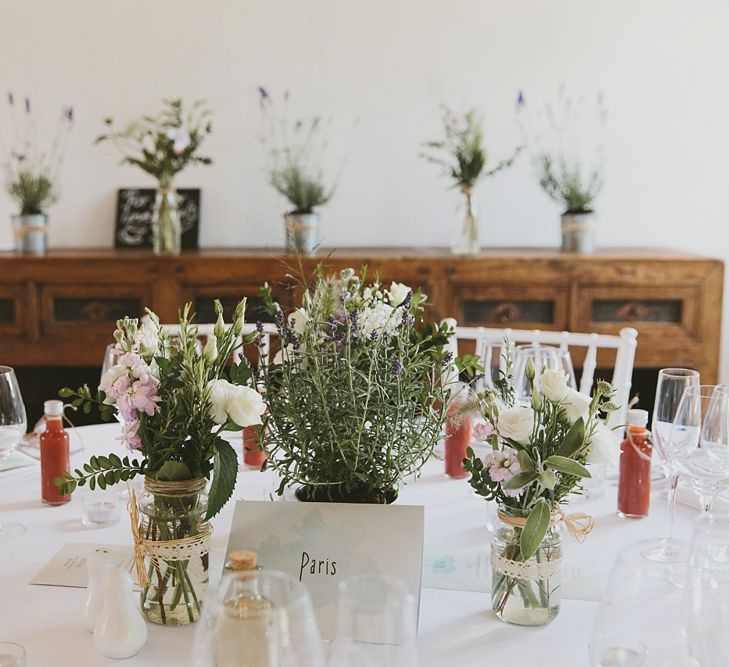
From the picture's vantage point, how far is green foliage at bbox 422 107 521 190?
3.16 m

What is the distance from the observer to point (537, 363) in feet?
4.96

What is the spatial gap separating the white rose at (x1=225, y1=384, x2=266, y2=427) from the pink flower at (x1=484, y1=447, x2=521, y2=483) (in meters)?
0.29

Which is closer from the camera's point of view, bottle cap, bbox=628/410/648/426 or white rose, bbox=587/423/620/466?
white rose, bbox=587/423/620/466

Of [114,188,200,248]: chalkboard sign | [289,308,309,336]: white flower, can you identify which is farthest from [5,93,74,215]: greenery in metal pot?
[289,308,309,336]: white flower

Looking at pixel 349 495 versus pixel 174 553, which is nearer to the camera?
pixel 174 553

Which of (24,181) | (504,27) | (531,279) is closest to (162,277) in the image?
(24,181)

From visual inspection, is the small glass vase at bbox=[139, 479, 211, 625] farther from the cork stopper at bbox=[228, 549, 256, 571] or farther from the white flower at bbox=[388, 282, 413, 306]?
the white flower at bbox=[388, 282, 413, 306]

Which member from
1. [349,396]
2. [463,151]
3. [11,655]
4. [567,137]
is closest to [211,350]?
[349,396]

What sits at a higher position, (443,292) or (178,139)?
(178,139)

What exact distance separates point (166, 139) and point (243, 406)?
2.21m

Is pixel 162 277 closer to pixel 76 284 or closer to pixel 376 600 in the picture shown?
pixel 76 284

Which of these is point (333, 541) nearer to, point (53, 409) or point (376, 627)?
point (376, 627)

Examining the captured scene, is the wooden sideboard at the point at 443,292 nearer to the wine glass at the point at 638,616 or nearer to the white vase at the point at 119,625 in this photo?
the white vase at the point at 119,625

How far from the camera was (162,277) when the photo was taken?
310 centimetres
